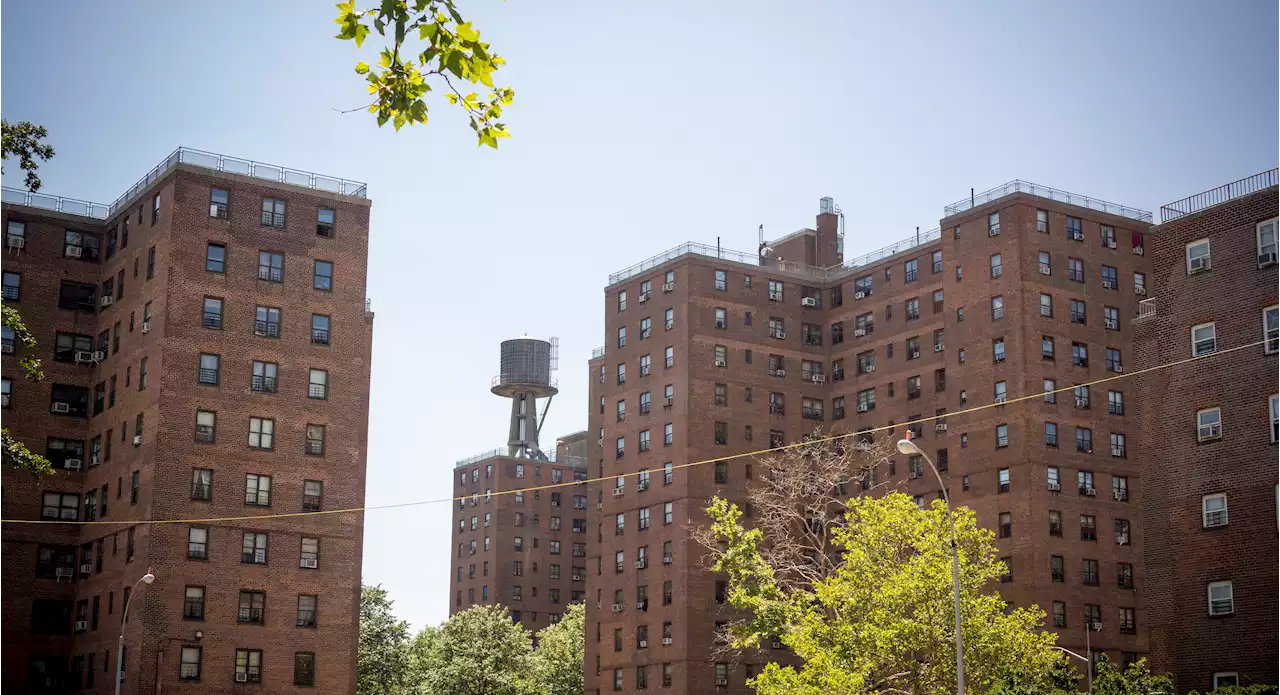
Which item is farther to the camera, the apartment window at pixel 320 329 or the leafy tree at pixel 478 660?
the leafy tree at pixel 478 660

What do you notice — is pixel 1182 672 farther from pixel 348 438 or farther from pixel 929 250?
pixel 929 250

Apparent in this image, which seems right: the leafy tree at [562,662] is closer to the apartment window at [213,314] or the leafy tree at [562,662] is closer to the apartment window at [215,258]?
the apartment window at [213,314]

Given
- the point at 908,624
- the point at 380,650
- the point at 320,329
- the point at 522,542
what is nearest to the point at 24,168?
the point at 908,624

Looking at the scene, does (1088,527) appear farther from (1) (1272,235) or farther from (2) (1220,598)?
(1) (1272,235)

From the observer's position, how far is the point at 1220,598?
169ft

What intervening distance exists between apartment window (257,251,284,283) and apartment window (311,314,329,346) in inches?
116

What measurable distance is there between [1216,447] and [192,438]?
53728 millimetres

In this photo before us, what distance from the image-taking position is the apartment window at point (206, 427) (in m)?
83.2

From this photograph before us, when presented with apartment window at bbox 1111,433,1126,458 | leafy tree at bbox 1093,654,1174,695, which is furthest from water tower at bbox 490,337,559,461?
leafy tree at bbox 1093,654,1174,695

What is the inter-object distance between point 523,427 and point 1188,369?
135010 mm

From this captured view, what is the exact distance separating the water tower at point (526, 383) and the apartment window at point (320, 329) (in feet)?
316

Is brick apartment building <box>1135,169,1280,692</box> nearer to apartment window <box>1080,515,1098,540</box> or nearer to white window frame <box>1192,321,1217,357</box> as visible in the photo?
white window frame <box>1192,321,1217,357</box>

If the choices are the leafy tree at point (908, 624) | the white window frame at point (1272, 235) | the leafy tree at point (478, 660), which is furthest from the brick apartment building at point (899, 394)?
the white window frame at point (1272, 235)

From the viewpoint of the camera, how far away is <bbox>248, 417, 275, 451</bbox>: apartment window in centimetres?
8469
